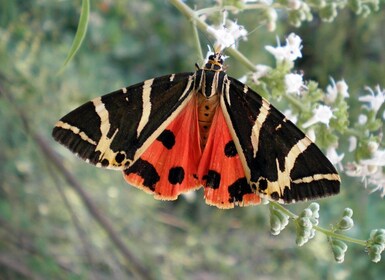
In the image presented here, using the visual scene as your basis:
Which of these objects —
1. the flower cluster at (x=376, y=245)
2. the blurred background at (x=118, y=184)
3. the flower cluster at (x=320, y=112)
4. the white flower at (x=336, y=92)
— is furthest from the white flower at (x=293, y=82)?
the blurred background at (x=118, y=184)

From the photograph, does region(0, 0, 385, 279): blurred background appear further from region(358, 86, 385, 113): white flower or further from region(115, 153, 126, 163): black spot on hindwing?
region(115, 153, 126, 163): black spot on hindwing

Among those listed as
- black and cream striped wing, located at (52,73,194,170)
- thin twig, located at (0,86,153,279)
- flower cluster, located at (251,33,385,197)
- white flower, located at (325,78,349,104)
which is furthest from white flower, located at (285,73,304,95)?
thin twig, located at (0,86,153,279)

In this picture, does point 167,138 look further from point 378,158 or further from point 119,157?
point 378,158

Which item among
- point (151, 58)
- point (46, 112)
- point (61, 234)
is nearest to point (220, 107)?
point (46, 112)

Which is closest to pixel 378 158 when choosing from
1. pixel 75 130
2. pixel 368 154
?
pixel 368 154

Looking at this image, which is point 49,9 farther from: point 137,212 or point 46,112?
point 137,212
